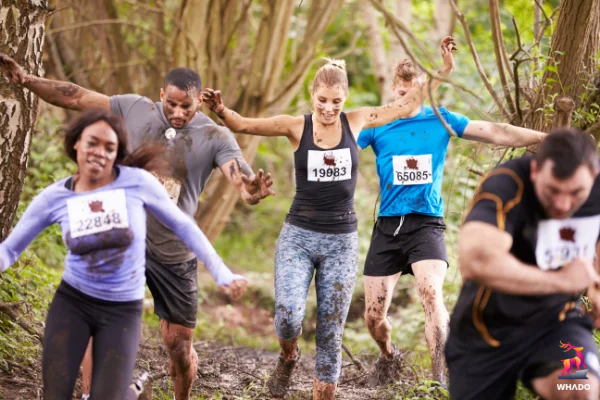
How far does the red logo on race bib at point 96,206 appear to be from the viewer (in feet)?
12.5

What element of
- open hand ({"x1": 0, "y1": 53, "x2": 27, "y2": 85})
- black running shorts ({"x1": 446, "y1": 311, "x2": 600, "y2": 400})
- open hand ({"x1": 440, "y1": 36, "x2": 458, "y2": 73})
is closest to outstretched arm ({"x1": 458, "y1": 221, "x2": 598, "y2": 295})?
black running shorts ({"x1": 446, "y1": 311, "x2": 600, "y2": 400})

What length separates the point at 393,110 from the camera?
5.46 meters

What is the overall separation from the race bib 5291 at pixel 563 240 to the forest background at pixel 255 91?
836 mm

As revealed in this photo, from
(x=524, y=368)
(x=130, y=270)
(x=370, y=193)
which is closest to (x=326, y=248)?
(x=130, y=270)

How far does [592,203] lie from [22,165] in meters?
3.84

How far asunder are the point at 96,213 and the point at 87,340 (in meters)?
0.65

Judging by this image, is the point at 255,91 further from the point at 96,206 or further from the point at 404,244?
the point at 96,206

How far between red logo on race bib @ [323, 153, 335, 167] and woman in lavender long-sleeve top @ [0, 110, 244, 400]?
147 centimetres

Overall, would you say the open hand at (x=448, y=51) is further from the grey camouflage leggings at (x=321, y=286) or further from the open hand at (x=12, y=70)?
the open hand at (x=12, y=70)

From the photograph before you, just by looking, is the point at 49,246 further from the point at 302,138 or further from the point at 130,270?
the point at 130,270

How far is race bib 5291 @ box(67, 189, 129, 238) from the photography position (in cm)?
378

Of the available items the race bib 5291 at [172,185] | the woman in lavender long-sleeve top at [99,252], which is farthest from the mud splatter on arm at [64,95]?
the woman in lavender long-sleeve top at [99,252]

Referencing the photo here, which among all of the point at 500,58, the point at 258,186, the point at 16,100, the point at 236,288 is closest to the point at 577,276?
the point at 236,288

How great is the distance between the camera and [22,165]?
17.8ft
